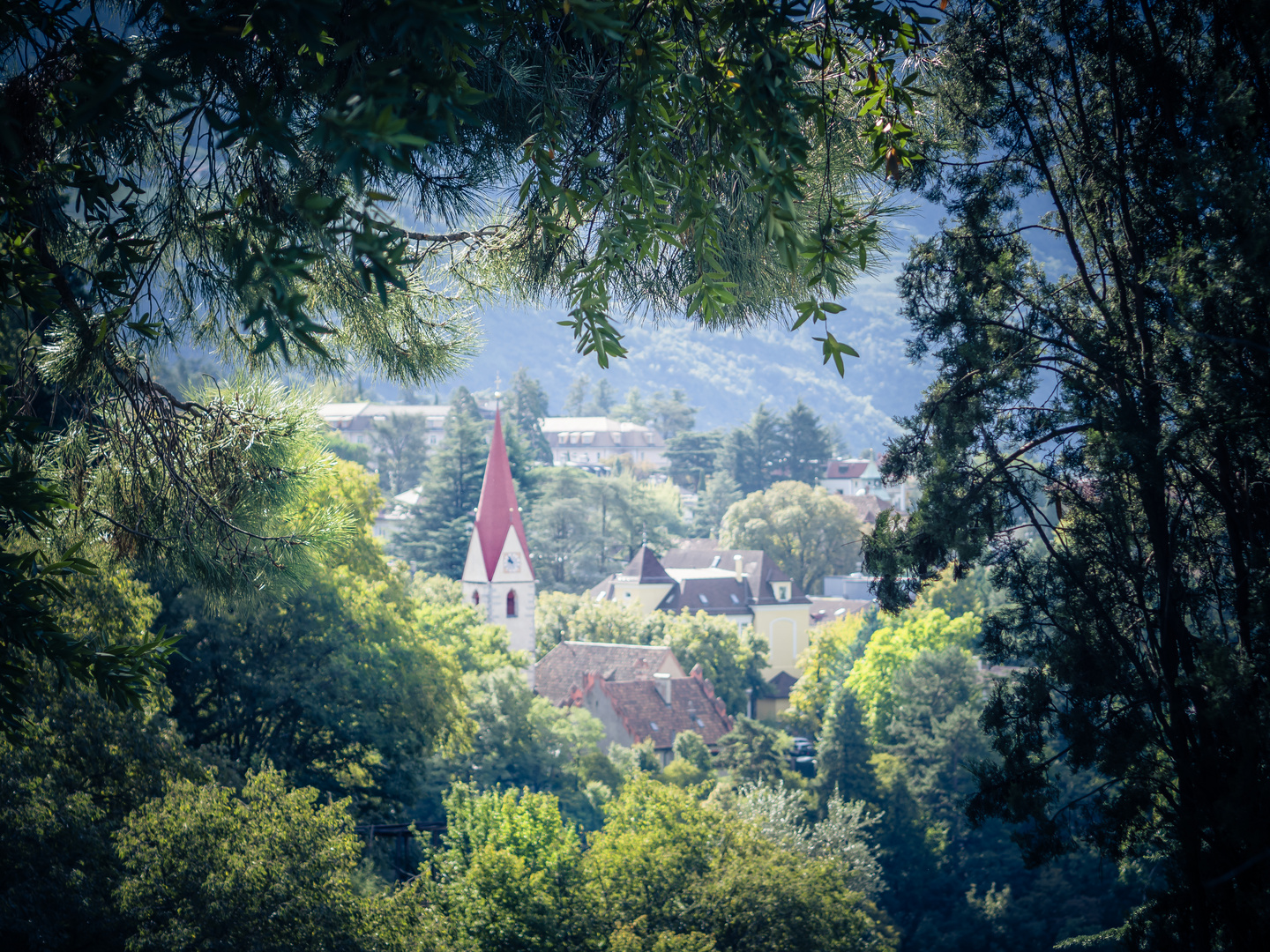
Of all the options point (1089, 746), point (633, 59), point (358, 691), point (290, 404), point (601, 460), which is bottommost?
point (358, 691)

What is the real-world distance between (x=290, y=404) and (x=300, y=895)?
6635 millimetres

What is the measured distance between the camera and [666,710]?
121ft

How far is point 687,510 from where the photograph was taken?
93062 millimetres

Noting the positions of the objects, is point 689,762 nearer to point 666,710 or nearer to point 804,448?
point 666,710

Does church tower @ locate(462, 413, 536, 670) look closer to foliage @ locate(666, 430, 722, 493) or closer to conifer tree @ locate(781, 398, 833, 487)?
conifer tree @ locate(781, 398, 833, 487)

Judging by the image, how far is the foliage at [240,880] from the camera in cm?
857

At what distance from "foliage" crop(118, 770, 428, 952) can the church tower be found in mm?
22900

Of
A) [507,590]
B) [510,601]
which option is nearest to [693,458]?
[510,601]

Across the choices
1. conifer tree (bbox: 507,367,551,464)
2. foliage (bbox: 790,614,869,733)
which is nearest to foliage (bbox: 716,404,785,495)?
conifer tree (bbox: 507,367,551,464)

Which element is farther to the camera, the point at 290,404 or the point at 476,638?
the point at 476,638

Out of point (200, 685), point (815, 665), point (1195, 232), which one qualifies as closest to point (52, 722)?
point (200, 685)

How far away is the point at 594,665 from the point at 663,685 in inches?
176

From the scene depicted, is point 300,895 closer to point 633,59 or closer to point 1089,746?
point 1089,746

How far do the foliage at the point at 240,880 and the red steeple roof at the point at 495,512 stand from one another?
22.9 meters
